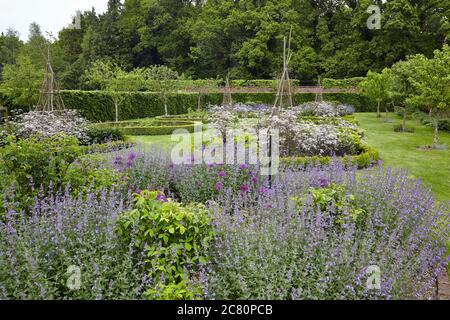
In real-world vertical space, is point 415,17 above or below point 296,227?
above

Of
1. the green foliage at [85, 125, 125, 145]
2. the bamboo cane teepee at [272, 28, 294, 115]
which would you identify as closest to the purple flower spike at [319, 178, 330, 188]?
the bamboo cane teepee at [272, 28, 294, 115]

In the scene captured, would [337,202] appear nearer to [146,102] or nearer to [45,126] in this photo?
[45,126]

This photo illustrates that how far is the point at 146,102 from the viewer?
72.8ft

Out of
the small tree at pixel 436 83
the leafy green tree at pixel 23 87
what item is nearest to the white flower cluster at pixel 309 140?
the small tree at pixel 436 83

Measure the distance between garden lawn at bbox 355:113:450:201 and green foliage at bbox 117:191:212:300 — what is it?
338 centimetres

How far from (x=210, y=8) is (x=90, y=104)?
2450 centimetres

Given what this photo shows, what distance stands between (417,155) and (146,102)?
51.8ft

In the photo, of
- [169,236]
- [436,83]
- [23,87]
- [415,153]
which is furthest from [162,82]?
[169,236]

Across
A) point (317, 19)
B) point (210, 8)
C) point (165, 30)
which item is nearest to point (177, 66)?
point (165, 30)

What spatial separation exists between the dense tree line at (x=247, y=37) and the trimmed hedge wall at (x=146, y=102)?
7943mm

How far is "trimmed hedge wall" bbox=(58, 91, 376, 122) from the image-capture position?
1844 cm

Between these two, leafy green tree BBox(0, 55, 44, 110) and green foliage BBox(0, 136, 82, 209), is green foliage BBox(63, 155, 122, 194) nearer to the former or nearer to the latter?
green foliage BBox(0, 136, 82, 209)
